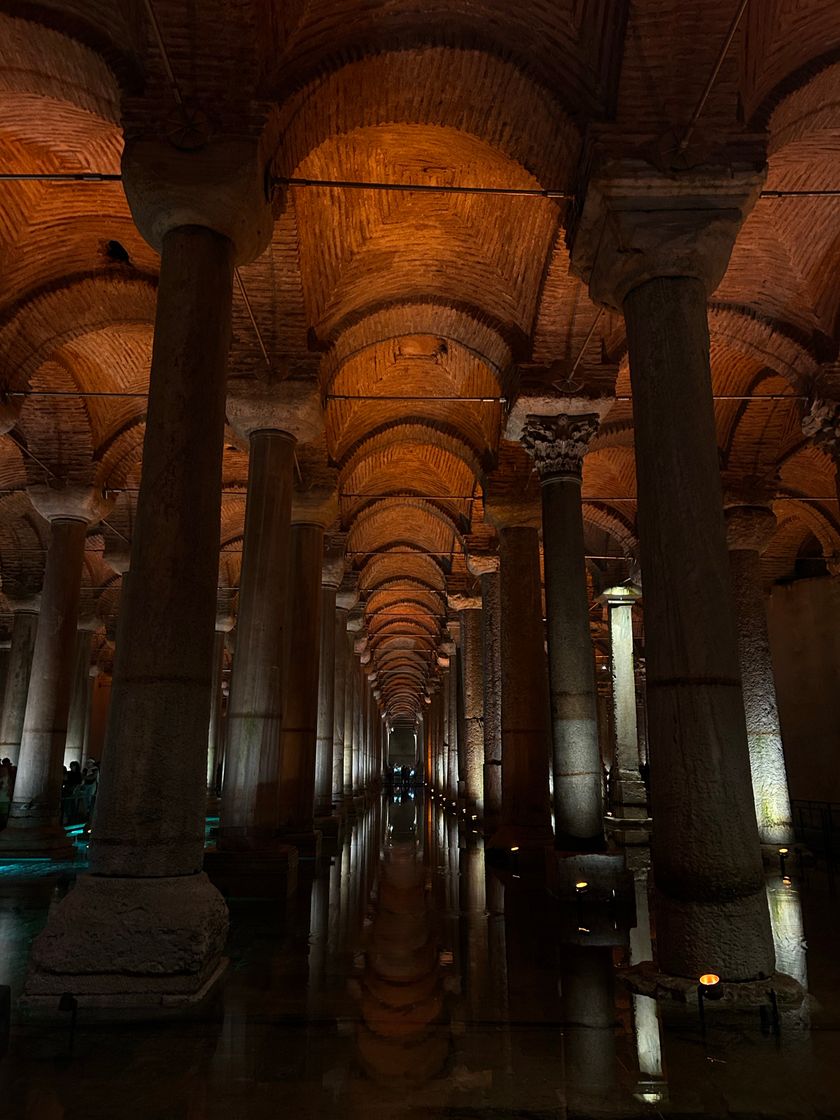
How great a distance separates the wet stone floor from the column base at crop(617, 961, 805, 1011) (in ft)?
0.23

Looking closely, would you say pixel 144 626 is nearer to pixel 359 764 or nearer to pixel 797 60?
pixel 797 60

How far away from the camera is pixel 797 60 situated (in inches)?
225

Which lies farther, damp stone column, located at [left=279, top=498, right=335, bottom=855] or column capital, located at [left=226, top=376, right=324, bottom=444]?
damp stone column, located at [left=279, top=498, right=335, bottom=855]

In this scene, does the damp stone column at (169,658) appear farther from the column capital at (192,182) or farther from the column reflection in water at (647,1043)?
the column reflection in water at (647,1043)

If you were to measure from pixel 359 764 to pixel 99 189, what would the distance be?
20861mm

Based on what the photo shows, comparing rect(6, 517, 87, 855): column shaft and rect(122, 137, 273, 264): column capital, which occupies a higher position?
rect(122, 137, 273, 264): column capital

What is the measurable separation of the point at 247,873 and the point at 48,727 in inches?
197

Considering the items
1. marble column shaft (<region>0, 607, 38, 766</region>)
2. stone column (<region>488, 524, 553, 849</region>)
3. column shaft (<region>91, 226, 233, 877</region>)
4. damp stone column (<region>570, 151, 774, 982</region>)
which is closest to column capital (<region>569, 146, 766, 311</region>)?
damp stone column (<region>570, 151, 774, 982</region>)

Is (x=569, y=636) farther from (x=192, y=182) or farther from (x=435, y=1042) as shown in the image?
(x=192, y=182)

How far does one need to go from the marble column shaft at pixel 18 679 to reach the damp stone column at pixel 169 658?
497 inches

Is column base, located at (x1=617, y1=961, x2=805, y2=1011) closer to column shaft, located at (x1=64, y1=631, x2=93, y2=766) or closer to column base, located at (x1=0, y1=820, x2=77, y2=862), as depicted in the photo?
column base, located at (x1=0, y1=820, x2=77, y2=862)

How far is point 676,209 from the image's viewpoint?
17.1 ft

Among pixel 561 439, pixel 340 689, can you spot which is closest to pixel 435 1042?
pixel 561 439

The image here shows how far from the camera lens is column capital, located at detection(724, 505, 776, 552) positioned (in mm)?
11562
